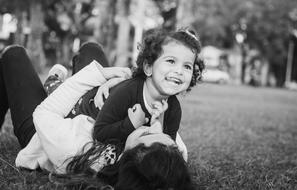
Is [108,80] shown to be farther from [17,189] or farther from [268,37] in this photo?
[268,37]

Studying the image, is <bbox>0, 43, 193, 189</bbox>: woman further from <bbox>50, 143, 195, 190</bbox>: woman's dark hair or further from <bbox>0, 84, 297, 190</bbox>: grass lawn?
<bbox>0, 84, 297, 190</bbox>: grass lawn

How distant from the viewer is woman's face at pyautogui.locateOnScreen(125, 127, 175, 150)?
278 centimetres

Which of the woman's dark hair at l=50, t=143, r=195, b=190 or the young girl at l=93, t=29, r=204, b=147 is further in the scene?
the young girl at l=93, t=29, r=204, b=147

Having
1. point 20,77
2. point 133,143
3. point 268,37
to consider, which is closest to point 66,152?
point 133,143

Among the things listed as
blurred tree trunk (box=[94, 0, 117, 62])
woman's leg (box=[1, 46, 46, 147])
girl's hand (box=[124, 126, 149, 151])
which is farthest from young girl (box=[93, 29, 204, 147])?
blurred tree trunk (box=[94, 0, 117, 62])

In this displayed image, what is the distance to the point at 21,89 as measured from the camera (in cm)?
374

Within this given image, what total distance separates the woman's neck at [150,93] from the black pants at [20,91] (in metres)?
0.95

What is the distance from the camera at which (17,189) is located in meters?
2.95

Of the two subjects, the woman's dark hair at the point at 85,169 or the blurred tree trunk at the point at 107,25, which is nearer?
the woman's dark hair at the point at 85,169

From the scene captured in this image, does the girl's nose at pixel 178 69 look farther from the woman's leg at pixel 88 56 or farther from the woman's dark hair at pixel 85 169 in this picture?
the woman's leg at pixel 88 56

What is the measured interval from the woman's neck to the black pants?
3.12ft

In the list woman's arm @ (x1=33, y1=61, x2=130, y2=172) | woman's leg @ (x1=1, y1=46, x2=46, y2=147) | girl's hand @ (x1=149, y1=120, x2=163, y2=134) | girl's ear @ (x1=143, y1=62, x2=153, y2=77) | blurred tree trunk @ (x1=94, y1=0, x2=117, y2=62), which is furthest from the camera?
blurred tree trunk @ (x1=94, y1=0, x2=117, y2=62)

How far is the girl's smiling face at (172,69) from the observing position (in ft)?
10.5

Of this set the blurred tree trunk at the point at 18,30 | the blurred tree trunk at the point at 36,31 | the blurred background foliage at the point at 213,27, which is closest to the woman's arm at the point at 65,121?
the blurred tree trunk at the point at 36,31
